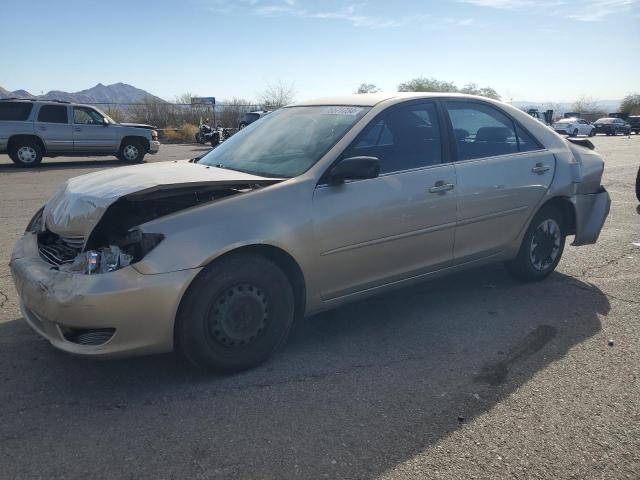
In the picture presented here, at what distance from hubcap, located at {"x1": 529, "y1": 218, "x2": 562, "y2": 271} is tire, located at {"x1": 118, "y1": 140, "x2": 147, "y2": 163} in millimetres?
14662

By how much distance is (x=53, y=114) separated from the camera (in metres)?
15.5

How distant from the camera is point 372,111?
12.8 ft

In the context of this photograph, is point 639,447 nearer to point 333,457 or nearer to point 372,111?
point 333,457

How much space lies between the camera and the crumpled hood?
3.16 metres

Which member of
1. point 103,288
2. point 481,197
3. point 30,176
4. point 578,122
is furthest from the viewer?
point 578,122

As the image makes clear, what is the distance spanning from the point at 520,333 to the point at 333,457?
6.75ft

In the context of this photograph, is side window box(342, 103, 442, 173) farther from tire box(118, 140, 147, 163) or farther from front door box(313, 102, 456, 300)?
tire box(118, 140, 147, 163)

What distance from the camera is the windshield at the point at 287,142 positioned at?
372 centimetres

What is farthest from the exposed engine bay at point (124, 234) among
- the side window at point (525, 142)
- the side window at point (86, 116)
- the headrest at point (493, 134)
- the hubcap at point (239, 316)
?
the side window at point (86, 116)

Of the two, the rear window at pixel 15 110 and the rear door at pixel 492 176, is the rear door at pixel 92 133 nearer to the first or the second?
the rear window at pixel 15 110

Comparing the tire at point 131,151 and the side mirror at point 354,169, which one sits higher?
the side mirror at point 354,169

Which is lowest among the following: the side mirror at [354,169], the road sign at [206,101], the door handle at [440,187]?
the door handle at [440,187]

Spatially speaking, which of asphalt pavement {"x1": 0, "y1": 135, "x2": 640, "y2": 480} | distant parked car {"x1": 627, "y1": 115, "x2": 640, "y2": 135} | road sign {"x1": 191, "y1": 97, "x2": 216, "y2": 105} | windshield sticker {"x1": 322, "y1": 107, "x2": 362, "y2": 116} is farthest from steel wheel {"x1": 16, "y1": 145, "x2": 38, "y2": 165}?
distant parked car {"x1": 627, "y1": 115, "x2": 640, "y2": 135}

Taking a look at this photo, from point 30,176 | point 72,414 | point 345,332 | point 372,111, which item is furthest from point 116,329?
point 30,176
